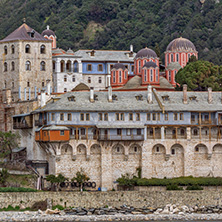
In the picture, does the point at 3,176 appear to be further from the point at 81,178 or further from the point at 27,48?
the point at 27,48

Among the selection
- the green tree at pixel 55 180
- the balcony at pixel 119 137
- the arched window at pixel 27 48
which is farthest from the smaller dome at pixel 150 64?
the green tree at pixel 55 180

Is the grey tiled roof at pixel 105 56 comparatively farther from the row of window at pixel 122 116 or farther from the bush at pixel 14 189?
the bush at pixel 14 189

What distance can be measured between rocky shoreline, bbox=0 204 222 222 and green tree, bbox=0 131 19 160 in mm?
17108

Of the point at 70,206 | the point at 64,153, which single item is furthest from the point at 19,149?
the point at 70,206

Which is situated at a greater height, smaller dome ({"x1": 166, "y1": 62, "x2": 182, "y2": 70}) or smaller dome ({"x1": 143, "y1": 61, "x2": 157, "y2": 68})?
smaller dome ({"x1": 166, "y1": 62, "x2": 182, "y2": 70})

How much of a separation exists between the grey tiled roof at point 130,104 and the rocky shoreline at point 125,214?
38.8ft

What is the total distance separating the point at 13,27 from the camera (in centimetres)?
15862

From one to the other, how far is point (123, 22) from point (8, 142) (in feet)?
282

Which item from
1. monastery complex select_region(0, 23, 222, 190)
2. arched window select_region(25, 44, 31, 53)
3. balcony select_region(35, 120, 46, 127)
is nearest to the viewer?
monastery complex select_region(0, 23, 222, 190)

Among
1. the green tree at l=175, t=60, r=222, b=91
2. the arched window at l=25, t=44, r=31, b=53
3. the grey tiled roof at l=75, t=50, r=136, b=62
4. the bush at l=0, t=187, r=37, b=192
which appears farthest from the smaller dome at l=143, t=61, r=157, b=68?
the bush at l=0, t=187, r=37, b=192

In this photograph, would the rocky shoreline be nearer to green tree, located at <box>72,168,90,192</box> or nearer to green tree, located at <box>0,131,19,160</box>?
green tree, located at <box>72,168,90,192</box>

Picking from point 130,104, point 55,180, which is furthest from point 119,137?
point 55,180

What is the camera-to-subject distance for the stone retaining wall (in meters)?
75.1

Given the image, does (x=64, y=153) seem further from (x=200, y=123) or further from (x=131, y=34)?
(x=131, y=34)
